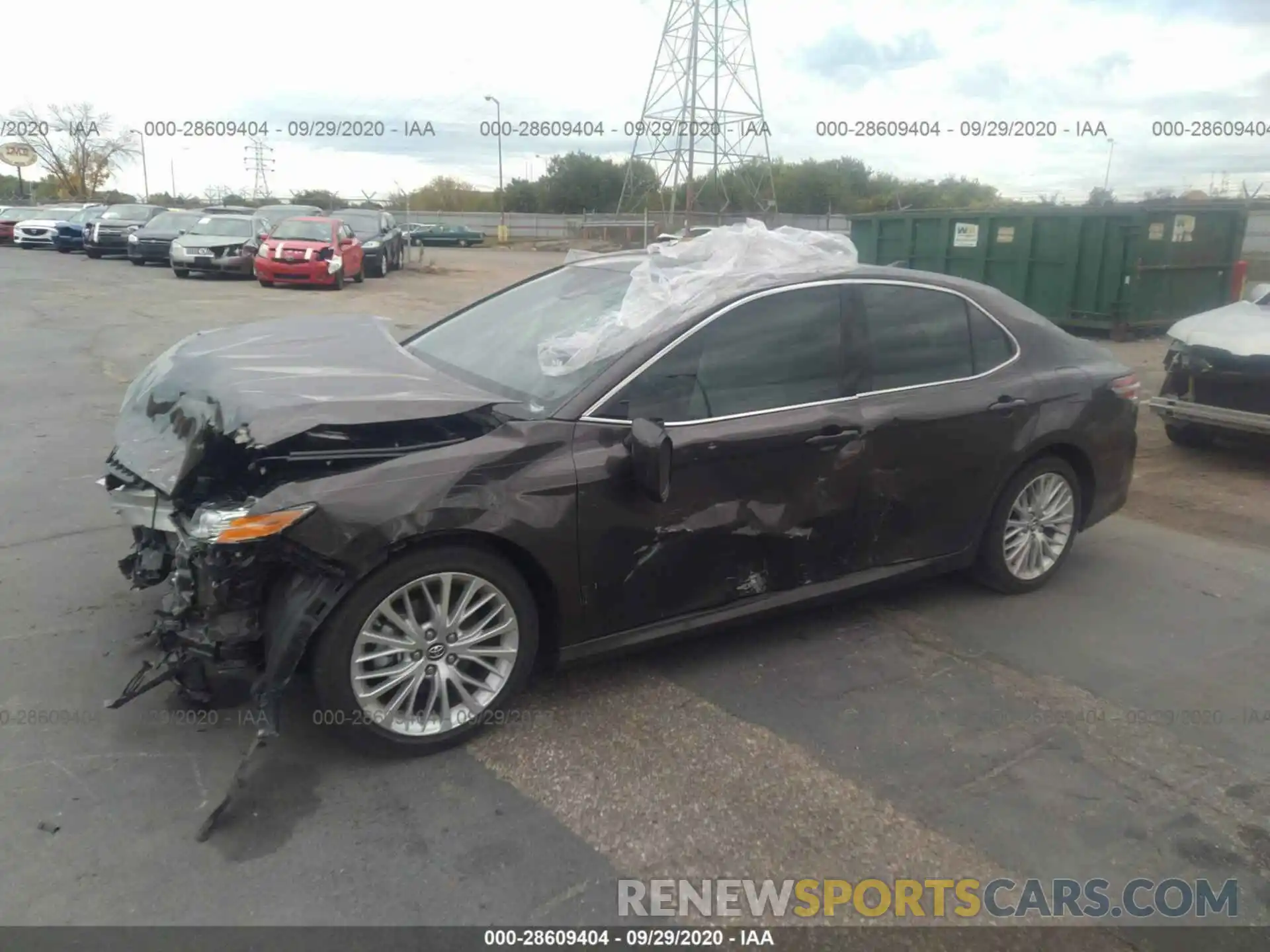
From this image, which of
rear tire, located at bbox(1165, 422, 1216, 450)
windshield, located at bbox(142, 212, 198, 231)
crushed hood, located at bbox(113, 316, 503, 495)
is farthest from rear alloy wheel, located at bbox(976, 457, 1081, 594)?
windshield, located at bbox(142, 212, 198, 231)

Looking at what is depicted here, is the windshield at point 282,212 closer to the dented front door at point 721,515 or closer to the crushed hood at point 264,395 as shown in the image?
the crushed hood at point 264,395

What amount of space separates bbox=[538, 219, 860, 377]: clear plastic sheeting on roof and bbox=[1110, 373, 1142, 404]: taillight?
158cm

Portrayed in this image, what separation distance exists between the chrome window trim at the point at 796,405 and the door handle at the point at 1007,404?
0.14 m

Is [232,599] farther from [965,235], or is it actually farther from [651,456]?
[965,235]

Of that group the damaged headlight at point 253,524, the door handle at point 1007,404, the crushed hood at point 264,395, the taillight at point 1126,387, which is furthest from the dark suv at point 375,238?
the damaged headlight at point 253,524

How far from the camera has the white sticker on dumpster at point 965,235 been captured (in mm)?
16281

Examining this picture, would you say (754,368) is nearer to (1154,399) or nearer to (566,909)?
(566,909)

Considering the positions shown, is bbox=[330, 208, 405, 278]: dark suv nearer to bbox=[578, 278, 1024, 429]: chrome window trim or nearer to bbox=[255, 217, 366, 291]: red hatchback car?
bbox=[255, 217, 366, 291]: red hatchback car

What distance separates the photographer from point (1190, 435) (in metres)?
8.60

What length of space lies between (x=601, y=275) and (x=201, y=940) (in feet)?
10.2

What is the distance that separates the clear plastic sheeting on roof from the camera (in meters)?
4.02

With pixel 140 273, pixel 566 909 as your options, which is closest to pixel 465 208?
pixel 140 273

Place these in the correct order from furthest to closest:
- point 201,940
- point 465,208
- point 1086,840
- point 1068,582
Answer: point 465,208 → point 1068,582 → point 1086,840 → point 201,940

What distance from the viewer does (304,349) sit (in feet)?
14.6
